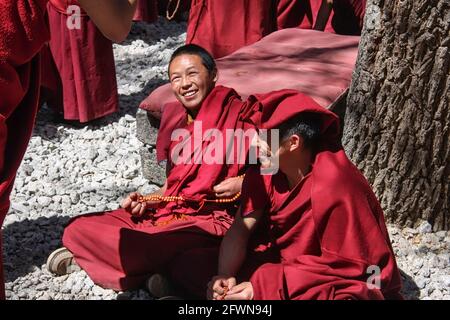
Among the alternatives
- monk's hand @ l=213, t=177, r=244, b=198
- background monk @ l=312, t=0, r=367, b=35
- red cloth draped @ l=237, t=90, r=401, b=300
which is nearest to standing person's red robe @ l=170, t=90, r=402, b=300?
red cloth draped @ l=237, t=90, r=401, b=300

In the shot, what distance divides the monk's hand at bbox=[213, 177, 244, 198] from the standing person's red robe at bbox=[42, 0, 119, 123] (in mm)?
Answer: 2144

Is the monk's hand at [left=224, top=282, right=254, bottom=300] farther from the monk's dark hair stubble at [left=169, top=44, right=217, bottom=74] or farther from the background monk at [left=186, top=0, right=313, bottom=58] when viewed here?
the background monk at [left=186, top=0, right=313, bottom=58]

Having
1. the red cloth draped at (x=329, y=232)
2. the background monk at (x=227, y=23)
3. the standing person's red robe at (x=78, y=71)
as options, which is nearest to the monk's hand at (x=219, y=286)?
the red cloth draped at (x=329, y=232)

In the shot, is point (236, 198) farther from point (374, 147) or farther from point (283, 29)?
point (283, 29)

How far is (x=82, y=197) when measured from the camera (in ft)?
15.7

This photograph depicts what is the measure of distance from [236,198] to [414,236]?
100 centimetres

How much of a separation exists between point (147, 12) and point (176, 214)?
15.0 feet

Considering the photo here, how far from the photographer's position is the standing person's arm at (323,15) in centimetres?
621

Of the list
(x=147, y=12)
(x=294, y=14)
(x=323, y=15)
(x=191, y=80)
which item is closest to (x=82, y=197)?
(x=191, y=80)

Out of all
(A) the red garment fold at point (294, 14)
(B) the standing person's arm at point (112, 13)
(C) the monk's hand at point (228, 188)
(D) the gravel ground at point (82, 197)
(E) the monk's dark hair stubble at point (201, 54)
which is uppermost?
(B) the standing person's arm at point (112, 13)

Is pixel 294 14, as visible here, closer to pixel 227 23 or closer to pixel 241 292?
pixel 227 23

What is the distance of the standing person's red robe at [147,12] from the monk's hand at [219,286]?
16.4ft

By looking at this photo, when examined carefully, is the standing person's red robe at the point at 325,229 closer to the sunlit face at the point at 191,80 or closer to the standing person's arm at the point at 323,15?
the sunlit face at the point at 191,80

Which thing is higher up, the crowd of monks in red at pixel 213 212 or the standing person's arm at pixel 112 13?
the standing person's arm at pixel 112 13
